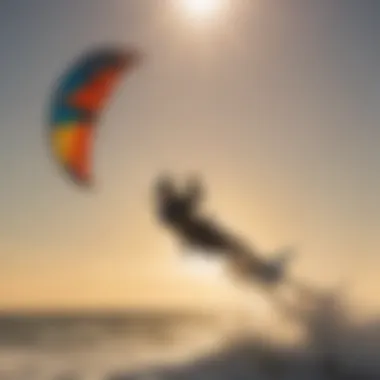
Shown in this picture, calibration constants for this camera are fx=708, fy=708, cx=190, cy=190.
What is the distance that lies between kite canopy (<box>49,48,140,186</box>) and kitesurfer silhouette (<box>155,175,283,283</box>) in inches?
5.7

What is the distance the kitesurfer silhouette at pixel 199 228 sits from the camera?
49.2 inches

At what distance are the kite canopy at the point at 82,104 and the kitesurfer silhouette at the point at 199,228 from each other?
15 cm

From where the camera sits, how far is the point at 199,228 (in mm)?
1256

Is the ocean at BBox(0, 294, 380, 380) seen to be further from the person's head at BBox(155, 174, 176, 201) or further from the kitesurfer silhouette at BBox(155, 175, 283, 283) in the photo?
the person's head at BBox(155, 174, 176, 201)

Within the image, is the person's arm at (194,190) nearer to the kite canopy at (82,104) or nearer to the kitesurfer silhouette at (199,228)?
the kitesurfer silhouette at (199,228)

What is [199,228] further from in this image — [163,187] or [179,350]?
[179,350]

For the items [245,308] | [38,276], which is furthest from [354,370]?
[38,276]

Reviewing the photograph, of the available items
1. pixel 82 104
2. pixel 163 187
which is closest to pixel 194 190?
pixel 163 187

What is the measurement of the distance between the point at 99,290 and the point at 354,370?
469 mm

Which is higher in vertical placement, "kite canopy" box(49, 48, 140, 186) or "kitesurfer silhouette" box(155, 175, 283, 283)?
"kite canopy" box(49, 48, 140, 186)

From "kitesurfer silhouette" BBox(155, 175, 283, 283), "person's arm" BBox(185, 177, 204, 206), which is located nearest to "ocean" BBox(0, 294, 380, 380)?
"kitesurfer silhouette" BBox(155, 175, 283, 283)

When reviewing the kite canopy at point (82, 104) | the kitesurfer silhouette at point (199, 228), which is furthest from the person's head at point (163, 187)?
the kite canopy at point (82, 104)

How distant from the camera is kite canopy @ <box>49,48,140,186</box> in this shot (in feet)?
4.15

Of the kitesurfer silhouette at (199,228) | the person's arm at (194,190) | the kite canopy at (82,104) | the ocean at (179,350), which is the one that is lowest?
the ocean at (179,350)
